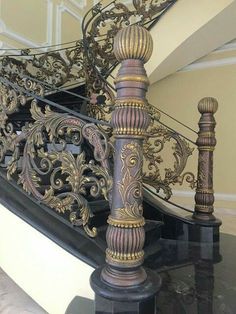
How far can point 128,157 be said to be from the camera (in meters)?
1.00

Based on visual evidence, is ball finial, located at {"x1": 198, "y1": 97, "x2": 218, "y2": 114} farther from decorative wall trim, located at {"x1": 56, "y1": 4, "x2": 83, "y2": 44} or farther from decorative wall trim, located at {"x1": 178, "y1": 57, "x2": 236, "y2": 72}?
decorative wall trim, located at {"x1": 56, "y1": 4, "x2": 83, "y2": 44}

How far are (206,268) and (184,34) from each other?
7.83 feet

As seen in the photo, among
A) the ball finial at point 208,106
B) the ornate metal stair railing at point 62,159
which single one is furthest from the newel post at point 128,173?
the ball finial at point 208,106

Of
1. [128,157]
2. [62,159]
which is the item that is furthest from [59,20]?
[128,157]

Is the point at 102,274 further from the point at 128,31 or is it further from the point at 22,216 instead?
the point at 128,31

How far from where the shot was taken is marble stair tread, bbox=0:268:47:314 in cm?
147

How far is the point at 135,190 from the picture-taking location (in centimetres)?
101

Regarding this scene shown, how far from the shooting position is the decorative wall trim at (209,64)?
403 centimetres

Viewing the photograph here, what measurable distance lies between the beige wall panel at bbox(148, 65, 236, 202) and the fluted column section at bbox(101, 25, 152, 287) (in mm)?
3267

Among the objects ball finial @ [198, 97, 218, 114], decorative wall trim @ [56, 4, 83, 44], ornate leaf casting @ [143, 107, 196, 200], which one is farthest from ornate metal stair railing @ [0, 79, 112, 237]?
decorative wall trim @ [56, 4, 83, 44]

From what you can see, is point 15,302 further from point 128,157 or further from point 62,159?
point 128,157

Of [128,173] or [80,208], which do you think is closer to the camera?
[128,173]

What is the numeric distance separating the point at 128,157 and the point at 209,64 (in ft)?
11.9

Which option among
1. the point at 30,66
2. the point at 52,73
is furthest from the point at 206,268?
the point at 30,66
